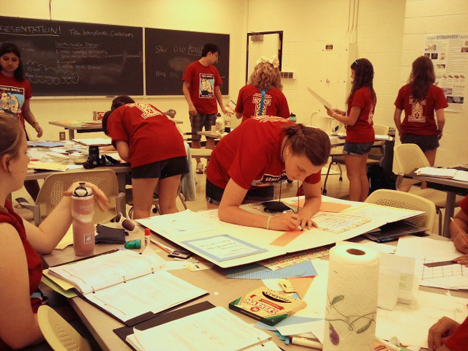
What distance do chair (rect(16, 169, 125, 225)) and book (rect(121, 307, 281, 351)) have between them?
5.28 feet

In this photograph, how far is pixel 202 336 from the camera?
108 cm

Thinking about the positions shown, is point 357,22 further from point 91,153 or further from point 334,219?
point 334,219

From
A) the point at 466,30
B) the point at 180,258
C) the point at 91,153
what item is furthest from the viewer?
A: the point at 466,30

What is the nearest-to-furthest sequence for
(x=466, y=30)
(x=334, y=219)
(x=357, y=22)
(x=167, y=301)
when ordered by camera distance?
(x=167, y=301), (x=334, y=219), (x=466, y=30), (x=357, y=22)

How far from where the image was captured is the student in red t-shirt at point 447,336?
100 cm

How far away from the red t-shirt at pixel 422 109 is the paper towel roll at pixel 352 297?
4137 millimetres

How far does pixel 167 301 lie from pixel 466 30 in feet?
17.1

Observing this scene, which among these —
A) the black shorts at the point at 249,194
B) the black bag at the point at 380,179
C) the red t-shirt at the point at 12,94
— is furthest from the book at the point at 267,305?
the black bag at the point at 380,179

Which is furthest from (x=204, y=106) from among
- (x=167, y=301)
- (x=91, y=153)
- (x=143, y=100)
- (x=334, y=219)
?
(x=167, y=301)

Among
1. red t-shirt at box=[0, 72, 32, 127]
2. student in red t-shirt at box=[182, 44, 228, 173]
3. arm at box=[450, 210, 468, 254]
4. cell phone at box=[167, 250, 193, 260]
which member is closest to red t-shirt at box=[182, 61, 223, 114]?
student in red t-shirt at box=[182, 44, 228, 173]

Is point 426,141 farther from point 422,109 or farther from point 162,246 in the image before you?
point 162,246

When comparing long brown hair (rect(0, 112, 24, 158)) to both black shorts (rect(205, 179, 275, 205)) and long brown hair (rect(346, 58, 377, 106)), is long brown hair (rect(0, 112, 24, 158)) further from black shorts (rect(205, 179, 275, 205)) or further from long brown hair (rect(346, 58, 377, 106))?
long brown hair (rect(346, 58, 377, 106))

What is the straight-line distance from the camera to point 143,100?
7.36 meters

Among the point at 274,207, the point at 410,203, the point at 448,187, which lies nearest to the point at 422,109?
the point at 448,187
